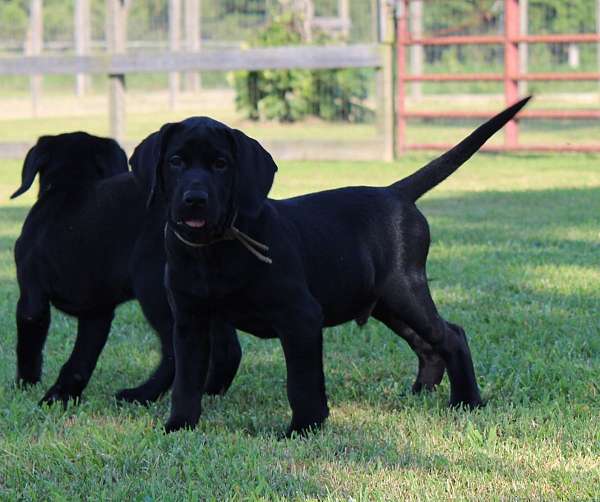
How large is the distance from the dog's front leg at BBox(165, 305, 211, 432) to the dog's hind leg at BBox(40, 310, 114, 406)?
62 cm

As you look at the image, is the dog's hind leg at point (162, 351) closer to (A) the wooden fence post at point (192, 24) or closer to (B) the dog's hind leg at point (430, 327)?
(B) the dog's hind leg at point (430, 327)

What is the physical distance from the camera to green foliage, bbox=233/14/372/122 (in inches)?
815

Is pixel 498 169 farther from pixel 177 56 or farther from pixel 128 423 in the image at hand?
pixel 128 423

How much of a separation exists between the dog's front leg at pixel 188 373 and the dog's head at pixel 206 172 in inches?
15.7

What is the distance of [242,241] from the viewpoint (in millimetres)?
3840

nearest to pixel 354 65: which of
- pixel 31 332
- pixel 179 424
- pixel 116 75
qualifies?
pixel 116 75

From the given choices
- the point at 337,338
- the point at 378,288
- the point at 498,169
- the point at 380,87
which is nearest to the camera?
the point at 378,288

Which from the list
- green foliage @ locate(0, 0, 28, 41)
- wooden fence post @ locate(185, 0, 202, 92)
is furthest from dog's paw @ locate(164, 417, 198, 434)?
green foliage @ locate(0, 0, 28, 41)

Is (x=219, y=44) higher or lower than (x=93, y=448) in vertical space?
higher

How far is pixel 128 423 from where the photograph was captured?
13.6 ft

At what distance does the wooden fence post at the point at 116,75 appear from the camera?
15875mm

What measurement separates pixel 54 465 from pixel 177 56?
12580mm

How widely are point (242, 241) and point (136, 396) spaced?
3.28 ft

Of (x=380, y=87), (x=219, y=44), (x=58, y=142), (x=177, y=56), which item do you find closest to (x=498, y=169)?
(x=380, y=87)
